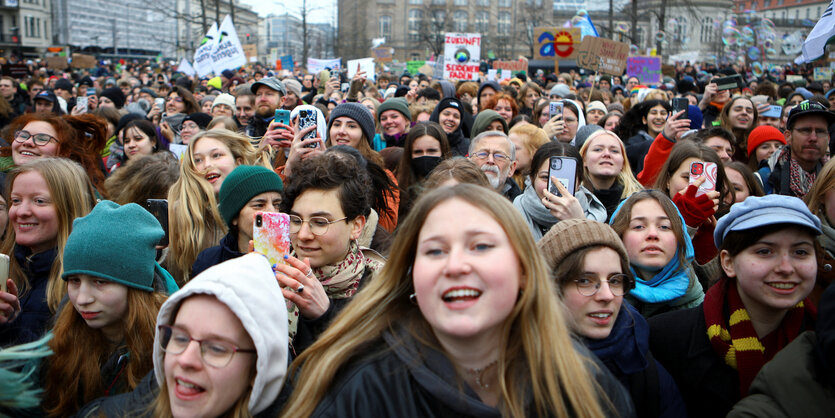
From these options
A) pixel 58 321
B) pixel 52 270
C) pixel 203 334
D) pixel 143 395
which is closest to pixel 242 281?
pixel 203 334

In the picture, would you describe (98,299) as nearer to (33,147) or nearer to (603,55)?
(33,147)

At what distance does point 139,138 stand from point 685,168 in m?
5.01

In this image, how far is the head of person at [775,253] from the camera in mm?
2666

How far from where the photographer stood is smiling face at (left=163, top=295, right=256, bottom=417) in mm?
2041

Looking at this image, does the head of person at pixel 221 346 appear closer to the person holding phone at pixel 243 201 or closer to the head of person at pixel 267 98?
the person holding phone at pixel 243 201

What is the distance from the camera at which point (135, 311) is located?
2.76 m

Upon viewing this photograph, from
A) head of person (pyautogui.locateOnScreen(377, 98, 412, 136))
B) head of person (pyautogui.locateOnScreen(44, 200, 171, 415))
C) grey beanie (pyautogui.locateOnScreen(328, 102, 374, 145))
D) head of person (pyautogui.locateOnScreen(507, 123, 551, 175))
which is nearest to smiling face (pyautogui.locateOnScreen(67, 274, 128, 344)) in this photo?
head of person (pyautogui.locateOnScreen(44, 200, 171, 415))

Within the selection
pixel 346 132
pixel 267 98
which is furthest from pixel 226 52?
pixel 346 132

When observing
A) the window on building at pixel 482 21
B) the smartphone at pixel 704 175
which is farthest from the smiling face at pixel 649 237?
the window on building at pixel 482 21

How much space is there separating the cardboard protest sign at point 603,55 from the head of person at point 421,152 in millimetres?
7208

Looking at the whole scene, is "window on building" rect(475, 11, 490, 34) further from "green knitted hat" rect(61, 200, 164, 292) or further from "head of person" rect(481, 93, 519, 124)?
"green knitted hat" rect(61, 200, 164, 292)

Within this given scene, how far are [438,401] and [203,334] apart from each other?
79cm

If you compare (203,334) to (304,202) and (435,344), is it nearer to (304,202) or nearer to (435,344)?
(435,344)

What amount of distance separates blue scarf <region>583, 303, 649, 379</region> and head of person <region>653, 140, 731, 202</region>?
2.23 m
